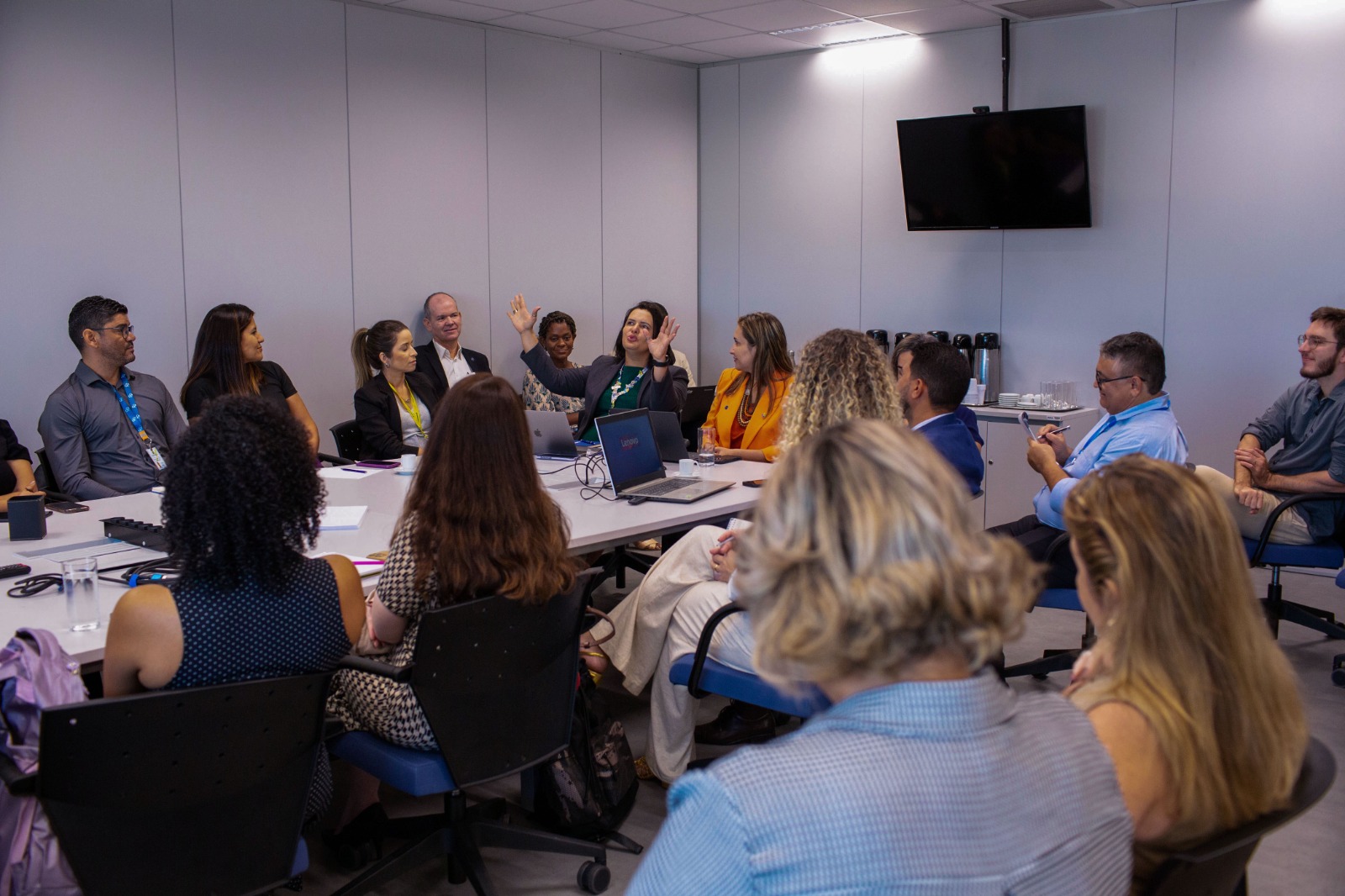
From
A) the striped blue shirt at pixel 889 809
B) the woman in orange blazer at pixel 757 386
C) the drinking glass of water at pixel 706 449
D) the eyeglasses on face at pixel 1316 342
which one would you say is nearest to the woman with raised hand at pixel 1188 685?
the striped blue shirt at pixel 889 809

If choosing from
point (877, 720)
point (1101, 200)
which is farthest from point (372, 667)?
point (1101, 200)

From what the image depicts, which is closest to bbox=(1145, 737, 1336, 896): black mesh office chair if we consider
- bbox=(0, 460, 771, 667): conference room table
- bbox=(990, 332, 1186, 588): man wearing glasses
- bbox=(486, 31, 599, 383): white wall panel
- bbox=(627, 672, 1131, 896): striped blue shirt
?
bbox=(627, 672, 1131, 896): striped blue shirt

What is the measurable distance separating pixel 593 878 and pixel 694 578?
0.85m

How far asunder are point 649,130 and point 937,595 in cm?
710

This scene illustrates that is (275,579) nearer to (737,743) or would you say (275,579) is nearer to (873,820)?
(873,820)

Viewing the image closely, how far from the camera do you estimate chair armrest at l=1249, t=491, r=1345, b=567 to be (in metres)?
3.98

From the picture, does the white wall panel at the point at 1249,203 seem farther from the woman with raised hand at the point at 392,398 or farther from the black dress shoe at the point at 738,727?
the woman with raised hand at the point at 392,398

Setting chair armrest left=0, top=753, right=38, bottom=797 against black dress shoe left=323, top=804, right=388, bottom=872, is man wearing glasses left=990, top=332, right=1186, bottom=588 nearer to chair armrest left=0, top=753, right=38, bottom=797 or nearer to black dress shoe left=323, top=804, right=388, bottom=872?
black dress shoe left=323, top=804, right=388, bottom=872

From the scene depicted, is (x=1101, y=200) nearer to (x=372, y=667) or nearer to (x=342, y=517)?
(x=342, y=517)

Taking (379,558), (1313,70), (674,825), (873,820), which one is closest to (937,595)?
(873,820)

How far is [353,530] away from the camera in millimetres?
3400

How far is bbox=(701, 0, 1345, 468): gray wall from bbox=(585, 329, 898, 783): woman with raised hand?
361cm

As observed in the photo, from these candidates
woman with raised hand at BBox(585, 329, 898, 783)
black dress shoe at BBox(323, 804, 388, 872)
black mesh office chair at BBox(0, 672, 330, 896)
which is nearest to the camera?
black mesh office chair at BBox(0, 672, 330, 896)

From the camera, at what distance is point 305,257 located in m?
5.89
